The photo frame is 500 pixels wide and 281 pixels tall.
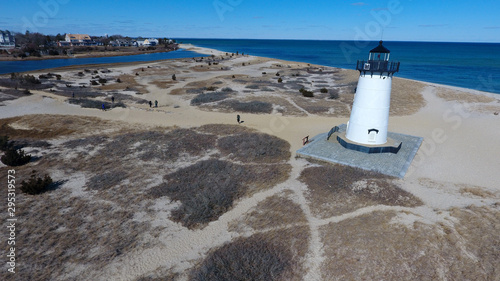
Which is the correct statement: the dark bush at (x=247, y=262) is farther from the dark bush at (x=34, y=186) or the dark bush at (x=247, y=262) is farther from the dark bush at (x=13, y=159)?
the dark bush at (x=13, y=159)

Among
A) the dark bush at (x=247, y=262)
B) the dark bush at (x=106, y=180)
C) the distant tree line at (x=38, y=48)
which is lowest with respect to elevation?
the dark bush at (x=247, y=262)

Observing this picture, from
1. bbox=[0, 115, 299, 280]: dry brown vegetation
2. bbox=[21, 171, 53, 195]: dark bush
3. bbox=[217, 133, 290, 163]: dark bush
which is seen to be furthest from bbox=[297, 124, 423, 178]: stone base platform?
bbox=[21, 171, 53, 195]: dark bush

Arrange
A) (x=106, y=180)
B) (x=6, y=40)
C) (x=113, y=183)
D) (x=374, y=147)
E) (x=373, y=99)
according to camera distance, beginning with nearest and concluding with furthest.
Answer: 1. (x=113, y=183)
2. (x=106, y=180)
3. (x=373, y=99)
4. (x=374, y=147)
5. (x=6, y=40)

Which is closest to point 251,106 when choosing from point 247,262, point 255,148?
point 255,148

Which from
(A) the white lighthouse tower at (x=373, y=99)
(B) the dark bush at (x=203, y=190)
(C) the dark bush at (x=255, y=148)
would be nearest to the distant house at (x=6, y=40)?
(C) the dark bush at (x=255, y=148)

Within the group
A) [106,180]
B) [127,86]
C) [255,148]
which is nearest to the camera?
[106,180]

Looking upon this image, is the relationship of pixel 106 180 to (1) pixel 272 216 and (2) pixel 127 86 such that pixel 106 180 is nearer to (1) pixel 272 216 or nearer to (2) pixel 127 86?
(1) pixel 272 216
